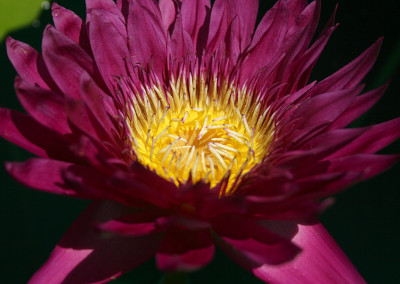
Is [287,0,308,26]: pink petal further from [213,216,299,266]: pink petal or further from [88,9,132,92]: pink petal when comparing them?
[213,216,299,266]: pink petal

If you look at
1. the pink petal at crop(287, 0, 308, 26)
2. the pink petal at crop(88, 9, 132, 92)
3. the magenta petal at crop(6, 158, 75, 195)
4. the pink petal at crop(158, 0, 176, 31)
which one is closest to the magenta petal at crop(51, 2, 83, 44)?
the pink petal at crop(88, 9, 132, 92)

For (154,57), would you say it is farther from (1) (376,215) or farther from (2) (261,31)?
(1) (376,215)

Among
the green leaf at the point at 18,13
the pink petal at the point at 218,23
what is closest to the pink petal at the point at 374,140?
the pink petal at the point at 218,23

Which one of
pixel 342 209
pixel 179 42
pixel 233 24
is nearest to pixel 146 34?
pixel 179 42

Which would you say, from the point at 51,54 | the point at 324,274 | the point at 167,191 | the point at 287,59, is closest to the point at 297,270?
the point at 324,274

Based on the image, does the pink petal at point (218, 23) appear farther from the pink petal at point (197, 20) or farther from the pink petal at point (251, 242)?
the pink petal at point (251, 242)

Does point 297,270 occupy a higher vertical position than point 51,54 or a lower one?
lower

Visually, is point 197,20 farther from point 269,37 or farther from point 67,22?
point 67,22
